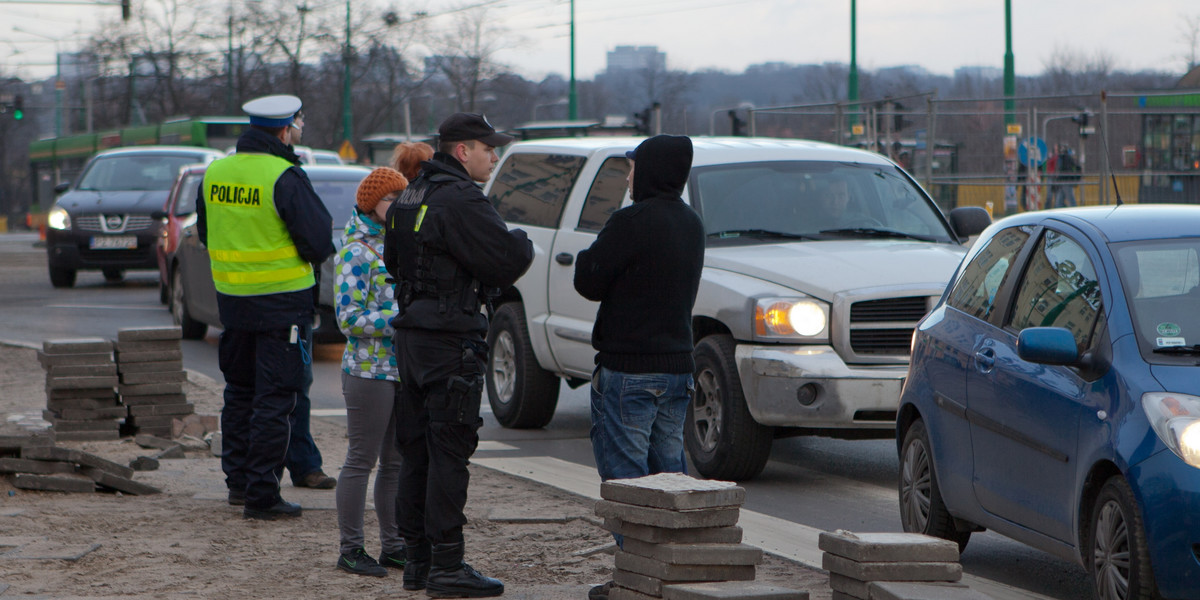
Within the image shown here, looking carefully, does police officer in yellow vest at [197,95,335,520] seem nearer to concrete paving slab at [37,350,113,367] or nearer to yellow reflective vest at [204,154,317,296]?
yellow reflective vest at [204,154,317,296]

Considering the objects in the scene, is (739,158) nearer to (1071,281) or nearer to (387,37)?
(1071,281)

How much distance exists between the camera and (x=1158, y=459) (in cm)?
464

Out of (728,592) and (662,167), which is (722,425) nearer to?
(662,167)

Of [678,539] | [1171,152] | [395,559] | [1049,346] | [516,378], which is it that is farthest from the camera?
[1171,152]

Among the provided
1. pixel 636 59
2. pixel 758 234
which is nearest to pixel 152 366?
pixel 758 234

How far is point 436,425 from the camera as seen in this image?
209 inches

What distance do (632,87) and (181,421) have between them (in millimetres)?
63033

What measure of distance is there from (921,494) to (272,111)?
336cm

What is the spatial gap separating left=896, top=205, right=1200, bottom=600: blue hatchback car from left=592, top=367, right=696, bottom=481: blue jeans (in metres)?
1.17

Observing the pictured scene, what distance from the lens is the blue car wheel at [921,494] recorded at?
632cm

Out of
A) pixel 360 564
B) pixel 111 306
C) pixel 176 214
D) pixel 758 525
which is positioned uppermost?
pixel 176 214

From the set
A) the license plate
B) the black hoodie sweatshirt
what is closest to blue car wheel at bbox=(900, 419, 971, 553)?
the black hoodie sweatshirt

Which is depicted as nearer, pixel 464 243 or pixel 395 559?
pixel 464 243

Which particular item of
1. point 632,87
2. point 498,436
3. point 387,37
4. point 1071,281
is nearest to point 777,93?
point 632,87
